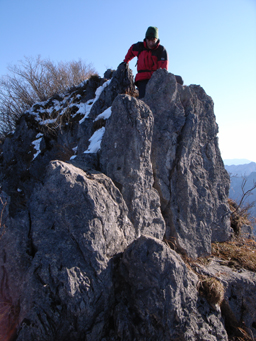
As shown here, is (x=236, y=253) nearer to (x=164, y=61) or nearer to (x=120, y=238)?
(x=120, y=238)

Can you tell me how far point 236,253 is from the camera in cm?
612

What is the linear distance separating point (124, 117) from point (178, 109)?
204cm

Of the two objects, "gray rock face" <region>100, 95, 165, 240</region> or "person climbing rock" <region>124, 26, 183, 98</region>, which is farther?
"person climbing rock" <region>124, 26, 183, 98</region>

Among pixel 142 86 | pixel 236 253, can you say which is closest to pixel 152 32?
pixel 142 86

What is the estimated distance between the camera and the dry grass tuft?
18.6ft

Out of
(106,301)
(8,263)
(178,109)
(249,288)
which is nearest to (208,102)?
(178,109)

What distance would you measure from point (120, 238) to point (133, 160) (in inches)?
68.9

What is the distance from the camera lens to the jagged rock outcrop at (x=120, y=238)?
3.31 metres

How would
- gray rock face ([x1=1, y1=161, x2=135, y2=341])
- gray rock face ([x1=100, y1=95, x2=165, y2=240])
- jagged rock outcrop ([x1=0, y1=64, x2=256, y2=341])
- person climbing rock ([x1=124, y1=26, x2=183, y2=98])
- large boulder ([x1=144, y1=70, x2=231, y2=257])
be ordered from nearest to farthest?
gray rock face ([x1=1, y1=161, x2=135, y2=341])
jagged rock outcrop ([x1=0, y1=64, x2=256, y2=341])
gray rock face ([x1=100, y1=95, x2=165, y2=240])
large boulder ([x1=144, y1=70, x2=231, y2=257])
person climbing rock ([x1=124, y1=26, x2=183, y2=98])

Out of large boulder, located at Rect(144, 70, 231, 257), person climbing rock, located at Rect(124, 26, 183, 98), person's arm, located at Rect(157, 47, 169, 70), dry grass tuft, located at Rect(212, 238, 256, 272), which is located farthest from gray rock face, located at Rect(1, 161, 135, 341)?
person's arm, located at Rect(157, 47, 169, 70)

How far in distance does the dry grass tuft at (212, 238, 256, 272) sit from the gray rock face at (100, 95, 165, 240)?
6.85 feet

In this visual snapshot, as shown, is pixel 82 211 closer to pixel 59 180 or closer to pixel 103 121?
pixel 59 180

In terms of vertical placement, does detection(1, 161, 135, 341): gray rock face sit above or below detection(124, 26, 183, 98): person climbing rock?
below

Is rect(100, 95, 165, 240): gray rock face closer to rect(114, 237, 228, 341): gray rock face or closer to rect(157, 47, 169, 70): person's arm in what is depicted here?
rect(114, 237, 228, 341): gray rock face
